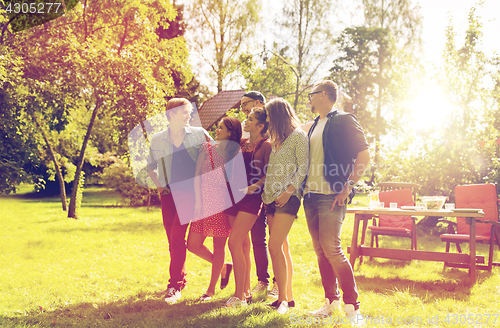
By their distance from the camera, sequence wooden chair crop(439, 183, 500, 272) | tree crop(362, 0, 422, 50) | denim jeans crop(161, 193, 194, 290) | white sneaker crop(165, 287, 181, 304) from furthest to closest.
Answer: tree crop(362, 0, 422, 50) → wooden chair crop(439, 183, 500, 272) → denim jeans crop(161, 193, 194, 290) → white sneaker crop(165, 287, 181, 304)

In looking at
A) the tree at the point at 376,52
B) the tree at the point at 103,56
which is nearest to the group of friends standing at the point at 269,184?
the tree at the point at 103,56

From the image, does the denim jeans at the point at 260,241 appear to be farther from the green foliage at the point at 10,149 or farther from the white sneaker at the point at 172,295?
the green foliage at the point at 10,149

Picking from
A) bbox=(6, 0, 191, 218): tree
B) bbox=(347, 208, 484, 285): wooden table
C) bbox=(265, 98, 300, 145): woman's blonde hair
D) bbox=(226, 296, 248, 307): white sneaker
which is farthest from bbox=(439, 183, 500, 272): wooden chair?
bbox=(6, 0, 191, 218): tree

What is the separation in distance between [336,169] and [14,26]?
8.91m

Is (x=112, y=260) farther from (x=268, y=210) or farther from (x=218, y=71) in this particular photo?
(x=218, y=71)

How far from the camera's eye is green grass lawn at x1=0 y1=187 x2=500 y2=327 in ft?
11.0

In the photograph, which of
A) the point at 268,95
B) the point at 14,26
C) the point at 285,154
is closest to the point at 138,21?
the point at 14,26

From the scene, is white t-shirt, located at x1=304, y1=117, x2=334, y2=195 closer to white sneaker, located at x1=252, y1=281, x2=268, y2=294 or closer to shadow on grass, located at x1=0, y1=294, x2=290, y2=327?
shadow on grass, located at x1=0, y1=294, x2=290, y2=327

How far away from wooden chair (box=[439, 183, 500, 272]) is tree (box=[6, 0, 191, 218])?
7.80 m

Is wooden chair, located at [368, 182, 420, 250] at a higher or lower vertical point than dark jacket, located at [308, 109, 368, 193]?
lower

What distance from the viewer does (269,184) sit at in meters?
3.33

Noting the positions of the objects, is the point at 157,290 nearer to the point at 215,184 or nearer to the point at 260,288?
the point at 260,288

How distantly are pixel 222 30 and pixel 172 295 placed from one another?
1743cm

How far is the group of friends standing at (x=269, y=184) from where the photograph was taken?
10.5 feet
